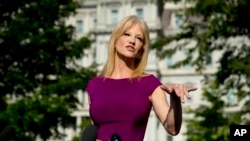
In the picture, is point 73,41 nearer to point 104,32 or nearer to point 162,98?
point 162,98

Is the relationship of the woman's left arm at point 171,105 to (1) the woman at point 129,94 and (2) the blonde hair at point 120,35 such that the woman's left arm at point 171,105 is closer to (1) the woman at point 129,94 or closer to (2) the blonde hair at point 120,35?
A: (1) the woman at point 129,94

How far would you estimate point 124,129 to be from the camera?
112 inches

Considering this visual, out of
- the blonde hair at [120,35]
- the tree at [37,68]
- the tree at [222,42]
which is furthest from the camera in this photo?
the tree at [37,68]

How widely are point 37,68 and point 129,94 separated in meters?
19.9

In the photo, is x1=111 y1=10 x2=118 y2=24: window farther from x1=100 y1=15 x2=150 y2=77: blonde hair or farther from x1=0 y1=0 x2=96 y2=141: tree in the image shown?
x1=100 y1=15 x2=150 y2=77: blonde hair

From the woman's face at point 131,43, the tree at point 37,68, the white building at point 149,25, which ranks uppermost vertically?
the woman's face at point 131,43

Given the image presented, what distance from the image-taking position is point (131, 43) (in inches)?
118

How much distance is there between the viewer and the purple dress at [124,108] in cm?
282

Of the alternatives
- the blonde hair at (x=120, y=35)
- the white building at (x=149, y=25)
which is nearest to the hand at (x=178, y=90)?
the blonde hair at (x=120, y=35)

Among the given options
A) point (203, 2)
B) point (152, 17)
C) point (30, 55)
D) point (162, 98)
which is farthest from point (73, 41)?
point (152, 17)

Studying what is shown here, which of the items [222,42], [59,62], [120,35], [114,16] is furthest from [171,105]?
[114,16]

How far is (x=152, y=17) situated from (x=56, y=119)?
51.9 meters

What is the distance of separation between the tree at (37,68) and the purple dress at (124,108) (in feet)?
59.0

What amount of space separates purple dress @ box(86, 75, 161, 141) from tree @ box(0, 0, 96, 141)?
59.0 feet
